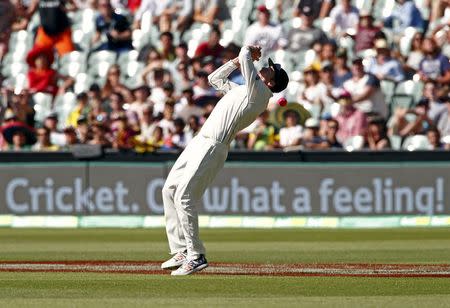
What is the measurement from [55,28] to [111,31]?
3.37 feet

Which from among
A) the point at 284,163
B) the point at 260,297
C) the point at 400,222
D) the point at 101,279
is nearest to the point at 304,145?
the point at 284,163

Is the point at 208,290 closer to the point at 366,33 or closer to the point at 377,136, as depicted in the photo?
the point at 377,136

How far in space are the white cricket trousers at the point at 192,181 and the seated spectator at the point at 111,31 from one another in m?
11.7

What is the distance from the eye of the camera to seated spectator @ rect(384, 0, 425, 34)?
21031 millimetres

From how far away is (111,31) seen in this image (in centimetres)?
2262

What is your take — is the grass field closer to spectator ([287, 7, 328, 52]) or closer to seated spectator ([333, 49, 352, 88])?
seated spectator ([333, 49, 352, 88])

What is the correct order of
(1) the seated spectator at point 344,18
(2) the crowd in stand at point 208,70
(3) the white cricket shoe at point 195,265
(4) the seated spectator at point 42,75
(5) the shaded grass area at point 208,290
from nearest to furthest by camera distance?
(5) the shaded grass area at point 208,290 < (3) the white cricket shoe at point 195,265 < (2) the crowd in stand at point 208,70 < (1) the seated spectator at point 344,18 < (4) the seated spectator at point 42,75

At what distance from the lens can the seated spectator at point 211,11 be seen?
22250mm

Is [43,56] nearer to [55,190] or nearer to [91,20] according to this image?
[91,20]

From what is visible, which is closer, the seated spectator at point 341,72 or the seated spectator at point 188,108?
the seated spectator at point 188,108

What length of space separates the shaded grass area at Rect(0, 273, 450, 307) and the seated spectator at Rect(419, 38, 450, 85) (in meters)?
9.79

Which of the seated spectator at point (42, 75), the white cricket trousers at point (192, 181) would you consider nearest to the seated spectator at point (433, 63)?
the seated spectator at point (42, 75)

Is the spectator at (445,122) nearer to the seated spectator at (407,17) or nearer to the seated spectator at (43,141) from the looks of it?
the seated spectator at (407,17)

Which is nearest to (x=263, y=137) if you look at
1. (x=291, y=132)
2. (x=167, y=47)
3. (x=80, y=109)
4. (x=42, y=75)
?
(x=291, y=132)
